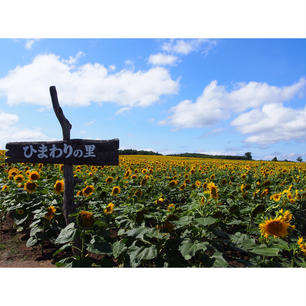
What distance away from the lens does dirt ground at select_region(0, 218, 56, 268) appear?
3.32 metres

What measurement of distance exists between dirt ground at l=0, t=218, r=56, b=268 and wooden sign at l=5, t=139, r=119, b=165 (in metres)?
1.41

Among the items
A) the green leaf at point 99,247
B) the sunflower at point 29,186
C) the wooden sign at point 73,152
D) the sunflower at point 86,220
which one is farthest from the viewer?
the sunflower at point 29,186

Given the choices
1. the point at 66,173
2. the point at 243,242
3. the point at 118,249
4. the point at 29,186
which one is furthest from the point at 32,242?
the point at 243,242

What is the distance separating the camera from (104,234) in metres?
2.53

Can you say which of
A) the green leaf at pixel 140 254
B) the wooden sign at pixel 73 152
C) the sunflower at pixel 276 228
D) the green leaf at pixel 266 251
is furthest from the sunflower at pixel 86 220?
the sunflower at pixel 276 228

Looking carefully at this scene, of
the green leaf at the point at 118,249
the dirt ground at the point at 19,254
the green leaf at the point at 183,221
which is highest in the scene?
the green leaf at the point at 183,221

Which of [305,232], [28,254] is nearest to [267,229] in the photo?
[305,232]

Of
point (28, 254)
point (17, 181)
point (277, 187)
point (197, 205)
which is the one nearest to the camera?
point (197, 205)

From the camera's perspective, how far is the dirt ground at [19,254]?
3.32 meters

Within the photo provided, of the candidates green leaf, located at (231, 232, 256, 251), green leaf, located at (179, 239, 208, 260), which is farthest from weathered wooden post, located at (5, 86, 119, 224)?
green leaf, located at (231, 232, 256, 251)

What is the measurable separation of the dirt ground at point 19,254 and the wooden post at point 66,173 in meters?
0.69

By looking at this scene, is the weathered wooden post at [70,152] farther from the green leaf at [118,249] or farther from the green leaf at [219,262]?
the green leaf at [219,262]

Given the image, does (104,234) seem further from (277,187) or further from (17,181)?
(277,187)

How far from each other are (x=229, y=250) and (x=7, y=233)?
12.9 ft
